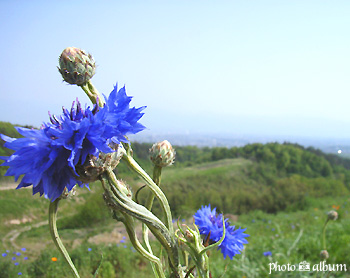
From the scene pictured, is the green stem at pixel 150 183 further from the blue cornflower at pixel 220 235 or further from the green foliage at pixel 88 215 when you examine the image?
Answer: the green foliage at pixel 88 215

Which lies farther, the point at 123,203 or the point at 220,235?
the point at 220,235

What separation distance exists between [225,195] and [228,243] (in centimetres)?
749

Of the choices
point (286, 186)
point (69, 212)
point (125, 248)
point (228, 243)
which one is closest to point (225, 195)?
point (286, 186)

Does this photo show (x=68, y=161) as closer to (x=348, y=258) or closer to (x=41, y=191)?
(x=41, y=191)

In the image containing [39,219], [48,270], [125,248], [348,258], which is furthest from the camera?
[39,219]

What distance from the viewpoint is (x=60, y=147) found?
1.69 feet

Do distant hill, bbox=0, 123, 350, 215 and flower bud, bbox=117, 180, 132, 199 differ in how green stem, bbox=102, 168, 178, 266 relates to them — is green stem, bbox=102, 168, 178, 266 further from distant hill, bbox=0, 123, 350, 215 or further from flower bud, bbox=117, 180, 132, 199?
distant hill, bbox=0, 123, 350, 215

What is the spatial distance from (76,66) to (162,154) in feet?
1.15

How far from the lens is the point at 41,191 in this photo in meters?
0.55

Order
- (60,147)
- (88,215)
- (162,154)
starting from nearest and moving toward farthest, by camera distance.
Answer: (60,147) < (162,154) < (88,215)

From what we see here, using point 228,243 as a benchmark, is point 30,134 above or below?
above

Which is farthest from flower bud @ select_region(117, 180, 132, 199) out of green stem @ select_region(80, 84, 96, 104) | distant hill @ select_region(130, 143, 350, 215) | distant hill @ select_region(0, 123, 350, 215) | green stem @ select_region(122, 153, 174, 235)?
distant hill @ select_region(130, 143, 350, 215)

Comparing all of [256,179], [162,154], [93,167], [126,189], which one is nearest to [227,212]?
[256,179]

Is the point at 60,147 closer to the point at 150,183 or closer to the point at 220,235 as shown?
the point at 150,183
